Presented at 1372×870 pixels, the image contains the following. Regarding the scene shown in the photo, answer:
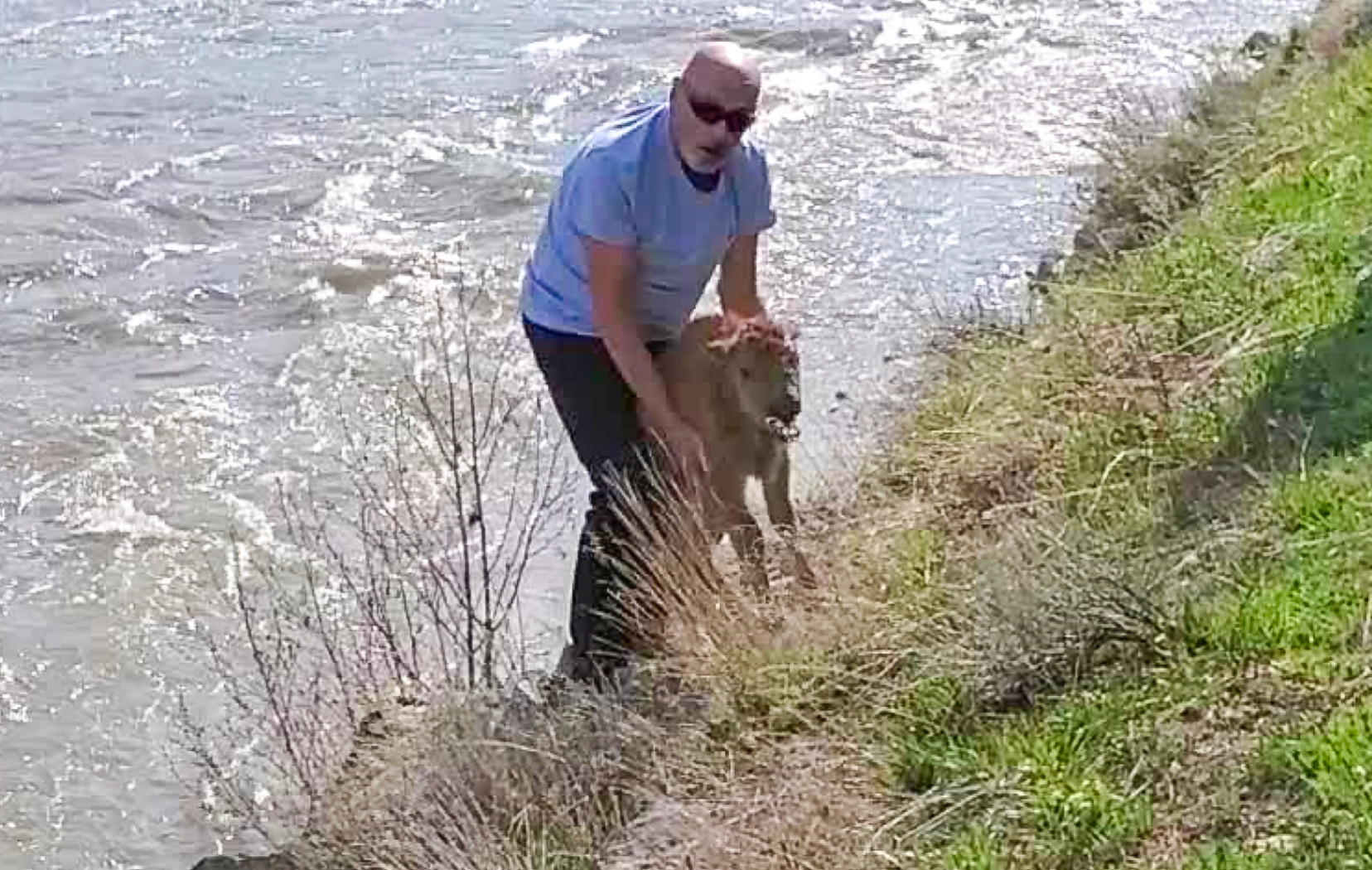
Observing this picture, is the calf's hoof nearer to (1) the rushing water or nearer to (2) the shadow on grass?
(2) the shadow on grass

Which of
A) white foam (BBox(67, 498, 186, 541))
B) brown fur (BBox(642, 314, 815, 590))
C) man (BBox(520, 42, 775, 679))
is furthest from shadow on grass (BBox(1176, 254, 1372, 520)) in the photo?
white foam (BBox(67, 498, 186, 541))

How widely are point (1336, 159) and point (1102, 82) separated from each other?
719cm

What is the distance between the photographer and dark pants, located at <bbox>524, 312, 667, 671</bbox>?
652 centimetres

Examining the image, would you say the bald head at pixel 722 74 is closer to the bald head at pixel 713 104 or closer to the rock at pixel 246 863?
the bald head at pixel 713 104

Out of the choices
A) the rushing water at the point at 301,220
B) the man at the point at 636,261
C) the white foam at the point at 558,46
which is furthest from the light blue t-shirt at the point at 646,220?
the white foam at the point at 558,46

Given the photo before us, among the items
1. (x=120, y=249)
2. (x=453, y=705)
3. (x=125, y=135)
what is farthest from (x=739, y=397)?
(x=125, y=135)

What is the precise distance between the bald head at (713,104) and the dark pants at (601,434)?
0.62 m

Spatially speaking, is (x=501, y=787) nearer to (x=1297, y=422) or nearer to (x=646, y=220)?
(x=646, y=220)

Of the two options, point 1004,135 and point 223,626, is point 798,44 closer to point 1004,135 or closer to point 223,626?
point 1004,135

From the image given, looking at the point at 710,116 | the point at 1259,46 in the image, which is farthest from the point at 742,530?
the point at 1259,46

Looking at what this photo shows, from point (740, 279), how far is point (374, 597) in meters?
1.47

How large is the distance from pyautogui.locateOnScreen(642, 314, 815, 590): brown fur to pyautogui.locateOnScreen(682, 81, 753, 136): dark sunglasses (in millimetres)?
733

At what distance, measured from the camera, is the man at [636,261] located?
6098 millimetres

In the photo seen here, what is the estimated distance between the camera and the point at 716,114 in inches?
237
